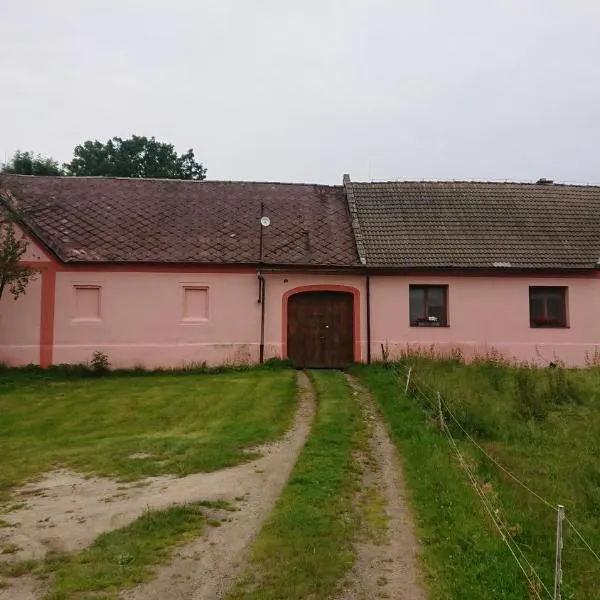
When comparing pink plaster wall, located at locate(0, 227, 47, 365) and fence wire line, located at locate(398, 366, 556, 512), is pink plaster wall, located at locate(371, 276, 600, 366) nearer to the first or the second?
fence wire line, located at locate(398, 366, 556, 512)

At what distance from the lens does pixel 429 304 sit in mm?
18141

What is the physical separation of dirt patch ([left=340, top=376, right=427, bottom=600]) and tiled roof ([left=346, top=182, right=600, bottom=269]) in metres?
10.7

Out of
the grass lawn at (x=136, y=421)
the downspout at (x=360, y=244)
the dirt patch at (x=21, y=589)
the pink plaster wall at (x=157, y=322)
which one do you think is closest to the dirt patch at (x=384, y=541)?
the grass lawn at (x=136, y=421)

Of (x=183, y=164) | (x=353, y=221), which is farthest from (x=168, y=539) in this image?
(x=183, y=164)

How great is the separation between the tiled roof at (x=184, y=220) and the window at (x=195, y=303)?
2.94 feet

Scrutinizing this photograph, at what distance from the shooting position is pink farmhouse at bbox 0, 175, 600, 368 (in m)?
17.0

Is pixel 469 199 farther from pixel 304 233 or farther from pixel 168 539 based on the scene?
pixel 168 539

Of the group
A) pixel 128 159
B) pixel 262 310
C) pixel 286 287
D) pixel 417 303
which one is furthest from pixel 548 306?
pixel 128 159

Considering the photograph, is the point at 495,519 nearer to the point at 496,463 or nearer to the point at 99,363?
the point at 496,463

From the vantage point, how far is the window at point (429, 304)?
18016mm

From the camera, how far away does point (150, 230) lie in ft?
60.6

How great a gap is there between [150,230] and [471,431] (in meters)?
12.8

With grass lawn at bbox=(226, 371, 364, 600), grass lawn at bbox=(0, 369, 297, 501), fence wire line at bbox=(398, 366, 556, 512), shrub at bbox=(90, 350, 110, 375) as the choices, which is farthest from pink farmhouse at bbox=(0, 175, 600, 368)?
grass lawn at bbox=(226, 371, 364, 600)

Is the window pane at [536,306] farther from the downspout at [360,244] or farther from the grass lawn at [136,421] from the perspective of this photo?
the grass lawn at [136,421]
